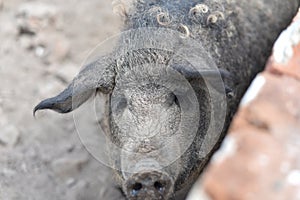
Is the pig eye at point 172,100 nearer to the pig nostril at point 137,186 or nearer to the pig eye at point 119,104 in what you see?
the pig eye at point 119,104

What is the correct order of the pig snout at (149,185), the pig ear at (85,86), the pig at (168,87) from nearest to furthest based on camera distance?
the pig snout at (149,185)
the pig at (168,87)
the pig ear at (85,86)

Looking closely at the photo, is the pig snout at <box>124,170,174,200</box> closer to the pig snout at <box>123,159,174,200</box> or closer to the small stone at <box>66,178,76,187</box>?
the pig snout at <box>123,159,174,200</box>

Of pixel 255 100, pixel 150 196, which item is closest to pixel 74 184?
pixel 150 196

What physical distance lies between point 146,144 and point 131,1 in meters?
0.92

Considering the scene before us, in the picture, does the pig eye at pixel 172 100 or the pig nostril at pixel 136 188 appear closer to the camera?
the pig nostril at pixel 136 188

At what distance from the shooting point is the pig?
2658mm

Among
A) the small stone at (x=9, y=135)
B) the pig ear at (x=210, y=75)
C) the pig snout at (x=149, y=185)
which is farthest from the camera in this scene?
the small stone at (x=9, y=135)

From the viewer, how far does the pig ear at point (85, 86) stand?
9.60 ft

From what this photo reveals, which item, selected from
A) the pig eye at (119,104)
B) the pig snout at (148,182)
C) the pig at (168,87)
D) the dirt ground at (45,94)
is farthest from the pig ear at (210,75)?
the dirt ground at (45,94)

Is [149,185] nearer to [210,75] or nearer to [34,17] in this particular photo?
[210,75]

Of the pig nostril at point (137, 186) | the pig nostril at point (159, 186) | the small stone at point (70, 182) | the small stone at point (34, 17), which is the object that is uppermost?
the pig nostril at point (137, 186)

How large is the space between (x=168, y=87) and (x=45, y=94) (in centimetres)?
126

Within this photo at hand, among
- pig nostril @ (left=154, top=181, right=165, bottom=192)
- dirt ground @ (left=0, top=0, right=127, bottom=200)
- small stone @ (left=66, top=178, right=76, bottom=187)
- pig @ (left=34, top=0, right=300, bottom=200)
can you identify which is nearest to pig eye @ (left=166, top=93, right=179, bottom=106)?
pig @ (left=34, top=0, right=300, bottom=200)

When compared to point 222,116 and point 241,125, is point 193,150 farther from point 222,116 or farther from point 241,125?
point 241,125
